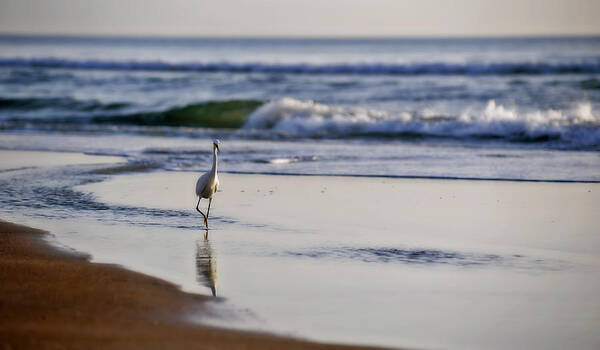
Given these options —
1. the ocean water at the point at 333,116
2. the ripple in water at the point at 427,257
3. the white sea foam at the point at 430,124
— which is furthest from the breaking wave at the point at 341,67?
the ripple in water at the point at 427,257

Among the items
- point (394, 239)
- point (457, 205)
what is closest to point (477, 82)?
point (457, 205)

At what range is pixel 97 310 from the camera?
15.3 feet

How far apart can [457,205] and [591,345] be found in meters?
4.27

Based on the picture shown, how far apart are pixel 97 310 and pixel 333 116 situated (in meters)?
14.4

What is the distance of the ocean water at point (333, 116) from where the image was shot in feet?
40.3

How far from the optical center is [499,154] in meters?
13.1

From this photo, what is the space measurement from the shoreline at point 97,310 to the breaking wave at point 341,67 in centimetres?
2765

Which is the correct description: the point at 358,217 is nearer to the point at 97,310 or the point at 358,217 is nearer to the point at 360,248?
the point at 360,248

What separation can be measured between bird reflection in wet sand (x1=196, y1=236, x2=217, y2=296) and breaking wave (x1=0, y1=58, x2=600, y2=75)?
26333 mm

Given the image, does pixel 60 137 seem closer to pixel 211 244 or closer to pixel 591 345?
pixel 211 244

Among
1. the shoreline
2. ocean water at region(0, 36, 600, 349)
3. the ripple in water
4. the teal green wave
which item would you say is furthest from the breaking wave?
the shoreline

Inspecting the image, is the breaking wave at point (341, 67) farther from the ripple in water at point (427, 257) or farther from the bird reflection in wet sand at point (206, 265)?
the bird reflection in wet sand at point (206, 265)

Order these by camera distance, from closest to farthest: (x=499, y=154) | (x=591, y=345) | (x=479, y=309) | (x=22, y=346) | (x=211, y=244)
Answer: (x=22, y=346), (x=591, y=345), (x=479, y=309), (x=211, y=244), (x=499, y=154)

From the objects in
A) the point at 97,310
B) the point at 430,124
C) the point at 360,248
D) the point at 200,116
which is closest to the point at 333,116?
the point at 430,124
